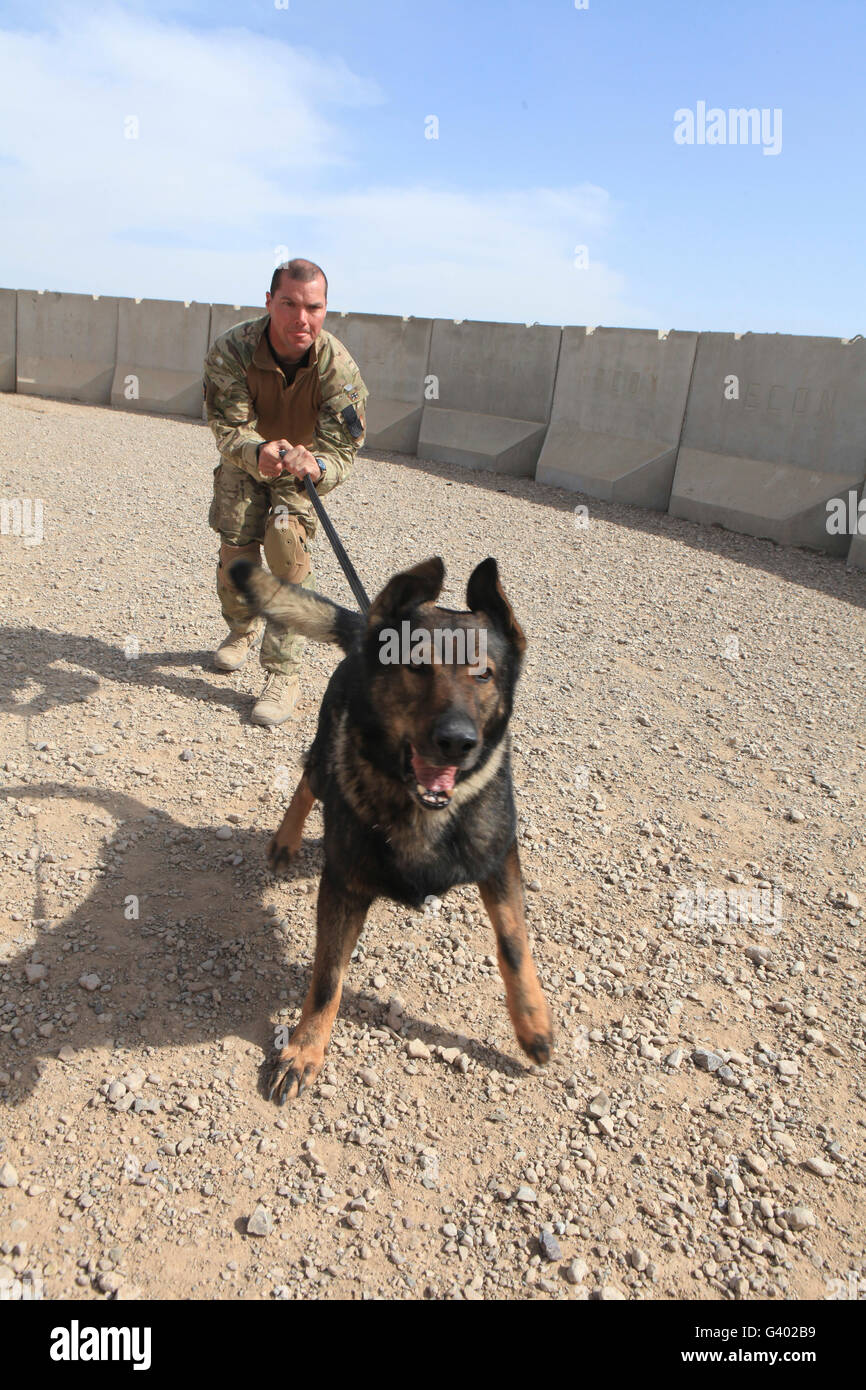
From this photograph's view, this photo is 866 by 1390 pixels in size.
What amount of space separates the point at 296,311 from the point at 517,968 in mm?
3347

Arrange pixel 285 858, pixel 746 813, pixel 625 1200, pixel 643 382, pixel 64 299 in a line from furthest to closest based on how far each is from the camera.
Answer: pixel 64 299, pixel 643 382, pixel 746 813, pixel 285 858, pixel 625 1200

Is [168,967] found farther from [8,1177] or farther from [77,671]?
[77,671]

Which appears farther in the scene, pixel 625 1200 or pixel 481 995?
pixel 481 995

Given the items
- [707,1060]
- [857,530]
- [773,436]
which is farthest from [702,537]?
[707,1060]

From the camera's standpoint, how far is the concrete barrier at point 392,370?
41.5 feet

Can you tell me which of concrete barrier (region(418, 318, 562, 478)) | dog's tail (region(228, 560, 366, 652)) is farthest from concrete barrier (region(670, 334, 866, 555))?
dog's tail (region(228, 560, 366, 652))

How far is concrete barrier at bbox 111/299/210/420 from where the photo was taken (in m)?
14.7

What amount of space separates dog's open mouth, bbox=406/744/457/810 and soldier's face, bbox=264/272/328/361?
2823 millimetres

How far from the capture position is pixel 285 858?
11.6 feet

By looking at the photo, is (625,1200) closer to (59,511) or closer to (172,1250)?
(172,1250)

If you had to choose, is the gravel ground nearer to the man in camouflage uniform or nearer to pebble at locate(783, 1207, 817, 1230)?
pebble at locate(783, 1207, 817, 1230)

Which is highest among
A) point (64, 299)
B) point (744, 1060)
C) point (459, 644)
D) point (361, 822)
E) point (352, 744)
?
point (64, 299)
